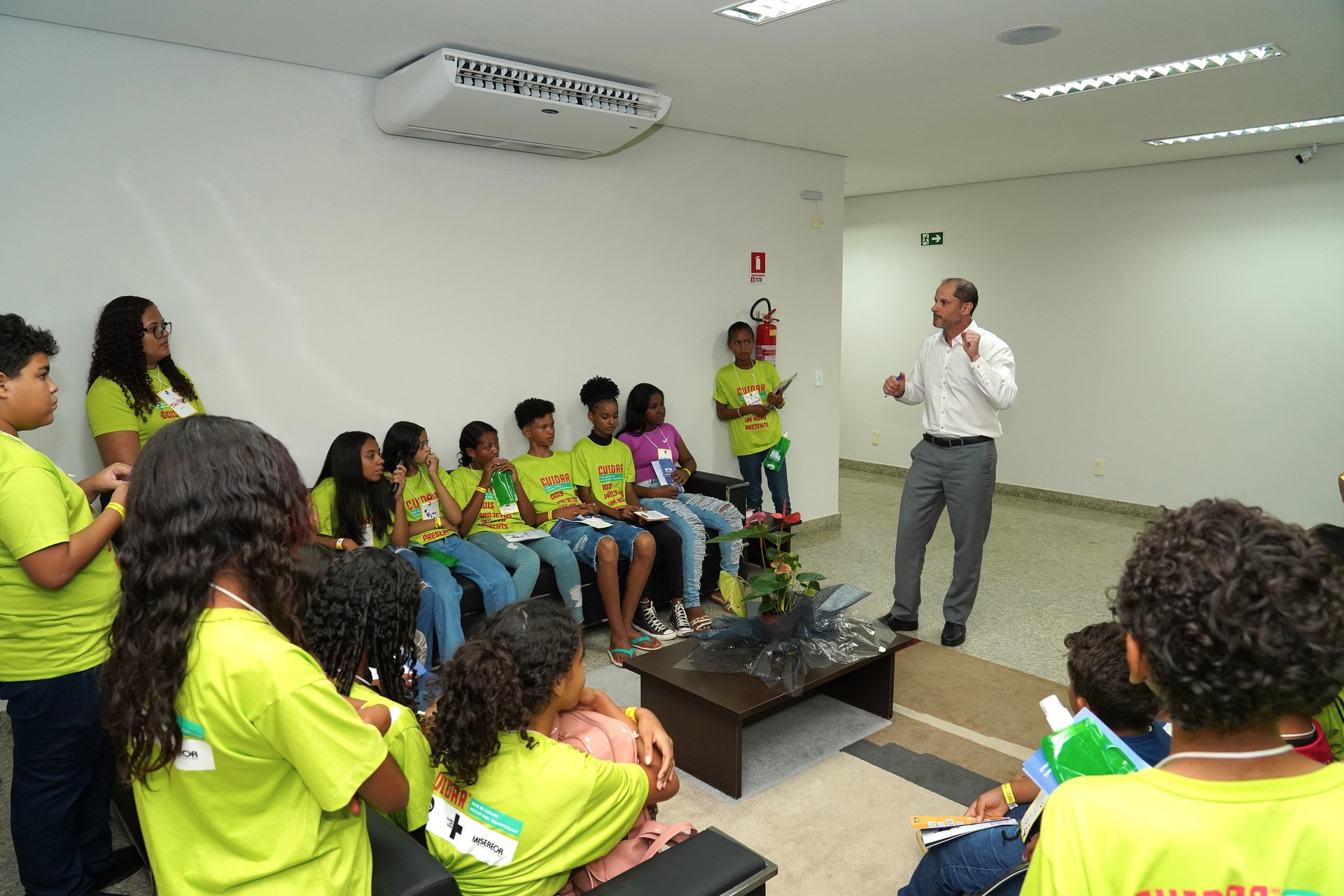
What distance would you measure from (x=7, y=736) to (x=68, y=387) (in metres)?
1.31

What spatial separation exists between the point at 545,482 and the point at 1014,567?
294 centimetres

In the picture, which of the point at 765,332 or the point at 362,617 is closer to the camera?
the point at 362,617

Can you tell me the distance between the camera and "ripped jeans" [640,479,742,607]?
441 cm

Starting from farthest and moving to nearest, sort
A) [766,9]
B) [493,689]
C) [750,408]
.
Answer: [750,408], [766,9], [493,689]

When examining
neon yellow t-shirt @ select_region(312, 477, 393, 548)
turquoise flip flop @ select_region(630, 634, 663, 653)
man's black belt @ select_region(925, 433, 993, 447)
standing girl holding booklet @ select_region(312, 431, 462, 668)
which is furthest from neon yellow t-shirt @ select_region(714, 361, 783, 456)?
neon yellow t-shirt @ select_region(312, 477, 393, 548)

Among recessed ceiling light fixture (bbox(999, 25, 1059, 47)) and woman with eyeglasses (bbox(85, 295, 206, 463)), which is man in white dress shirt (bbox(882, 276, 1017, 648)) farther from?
woman with eyeglasses (bbox(85, 295, 206, 463))

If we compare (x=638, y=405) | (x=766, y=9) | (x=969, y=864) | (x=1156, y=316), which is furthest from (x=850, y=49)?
(x=1156, y=316)

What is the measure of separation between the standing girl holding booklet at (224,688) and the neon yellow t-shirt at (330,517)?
99.4 inches

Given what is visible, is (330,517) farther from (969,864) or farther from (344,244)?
(969,864)

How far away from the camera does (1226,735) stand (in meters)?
0.90

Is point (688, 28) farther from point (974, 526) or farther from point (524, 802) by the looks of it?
point (524, 802)

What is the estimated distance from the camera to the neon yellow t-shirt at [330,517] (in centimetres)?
363

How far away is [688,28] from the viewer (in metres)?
3.37

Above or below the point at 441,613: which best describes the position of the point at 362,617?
above
